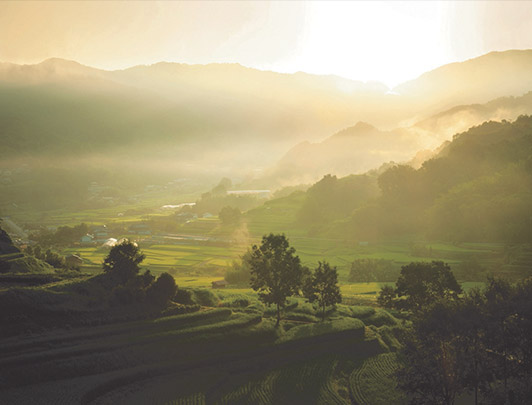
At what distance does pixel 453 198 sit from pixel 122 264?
109 meters

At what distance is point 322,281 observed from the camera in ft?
164

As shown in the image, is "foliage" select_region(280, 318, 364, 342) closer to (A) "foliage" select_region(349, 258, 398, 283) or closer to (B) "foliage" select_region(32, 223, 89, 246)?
(A) "foliage" select_region(349, 258, 398, 283)

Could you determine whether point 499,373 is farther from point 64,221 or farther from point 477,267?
point 64,221

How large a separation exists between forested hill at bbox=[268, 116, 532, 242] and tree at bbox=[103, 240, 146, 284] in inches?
3562

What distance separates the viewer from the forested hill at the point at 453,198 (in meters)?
106

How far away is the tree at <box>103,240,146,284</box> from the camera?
4569 cm

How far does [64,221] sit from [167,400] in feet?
492

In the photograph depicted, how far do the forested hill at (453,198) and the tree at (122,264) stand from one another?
90.5 meters

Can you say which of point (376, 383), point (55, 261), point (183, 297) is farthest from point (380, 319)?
point (55, 261)

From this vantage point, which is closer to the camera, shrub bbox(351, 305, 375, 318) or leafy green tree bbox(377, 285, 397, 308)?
shrub bbox(351, 305, 375, 318)

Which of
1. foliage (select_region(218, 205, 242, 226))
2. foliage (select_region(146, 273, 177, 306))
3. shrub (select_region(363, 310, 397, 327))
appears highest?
foliage (select_region(218, 205, 242, 226))

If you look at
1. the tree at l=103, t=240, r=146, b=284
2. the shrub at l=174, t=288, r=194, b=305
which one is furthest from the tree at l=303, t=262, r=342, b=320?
the tree at l=103, t=240, r=146, b=284

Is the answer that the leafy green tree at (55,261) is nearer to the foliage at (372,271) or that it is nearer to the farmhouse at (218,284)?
the farmhouse at (218,284)

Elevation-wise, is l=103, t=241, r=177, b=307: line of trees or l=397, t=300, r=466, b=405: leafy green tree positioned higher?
l=103, t=241, r=177, b=307: line of trees
